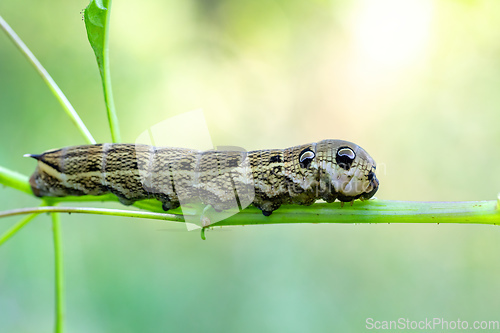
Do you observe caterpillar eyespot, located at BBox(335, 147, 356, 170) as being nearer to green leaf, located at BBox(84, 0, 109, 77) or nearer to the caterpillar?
the caterpillar

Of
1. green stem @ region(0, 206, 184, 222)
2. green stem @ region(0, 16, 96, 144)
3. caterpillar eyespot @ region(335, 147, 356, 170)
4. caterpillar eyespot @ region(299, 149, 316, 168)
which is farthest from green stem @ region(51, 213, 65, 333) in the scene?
caterpillar eyespot @ region(335, 147, 356, 170)

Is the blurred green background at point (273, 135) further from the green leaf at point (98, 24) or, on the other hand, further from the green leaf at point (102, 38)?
the green leaf at point (98, 24)

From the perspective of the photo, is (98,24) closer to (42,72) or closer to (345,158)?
(42,72)

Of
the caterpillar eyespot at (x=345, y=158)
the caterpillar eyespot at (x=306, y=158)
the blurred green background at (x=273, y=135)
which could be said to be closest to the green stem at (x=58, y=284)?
the caterpillar eyespot at (x=306, y=158)

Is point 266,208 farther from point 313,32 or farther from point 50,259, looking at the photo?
point 313,32

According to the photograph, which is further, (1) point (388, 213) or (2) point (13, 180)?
(2) point (13, 180)

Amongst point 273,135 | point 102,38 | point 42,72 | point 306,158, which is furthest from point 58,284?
point 273,135

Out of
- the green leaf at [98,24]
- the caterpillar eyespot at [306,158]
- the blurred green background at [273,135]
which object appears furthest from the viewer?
the blurred green background at [273,135]
